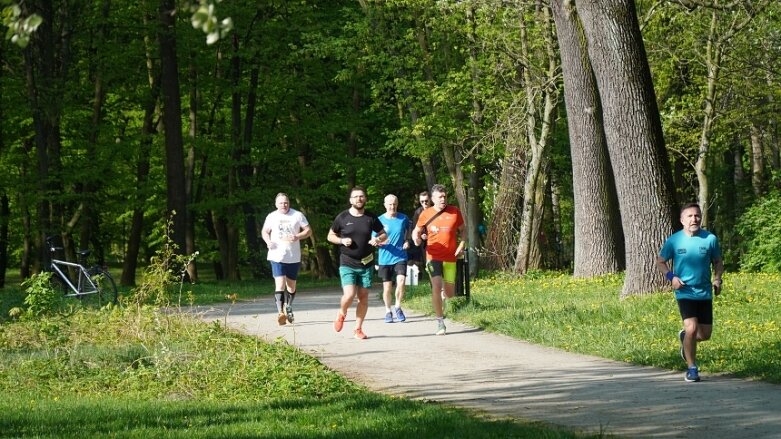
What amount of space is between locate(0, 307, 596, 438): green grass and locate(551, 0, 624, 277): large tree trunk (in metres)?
9.72

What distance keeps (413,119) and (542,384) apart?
23577mm

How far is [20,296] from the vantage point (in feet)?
85.5

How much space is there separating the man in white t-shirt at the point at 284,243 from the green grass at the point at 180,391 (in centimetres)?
176

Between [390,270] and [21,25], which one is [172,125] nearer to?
[390,270]

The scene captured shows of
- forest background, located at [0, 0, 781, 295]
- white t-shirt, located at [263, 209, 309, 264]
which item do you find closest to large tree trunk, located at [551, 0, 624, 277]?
forest background, located at [0, 0, 781, 295]

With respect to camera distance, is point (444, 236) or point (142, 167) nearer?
point (444, 236)

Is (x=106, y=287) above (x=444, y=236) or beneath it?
beneath

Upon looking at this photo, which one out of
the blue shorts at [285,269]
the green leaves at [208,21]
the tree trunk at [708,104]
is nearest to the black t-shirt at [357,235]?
the blue shorts at [285,269]

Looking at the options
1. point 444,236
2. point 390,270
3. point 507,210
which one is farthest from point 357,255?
point 507,210

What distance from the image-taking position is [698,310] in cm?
1141

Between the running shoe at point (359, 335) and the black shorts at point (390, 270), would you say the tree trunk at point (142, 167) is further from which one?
the running shoe at point (359, 335)

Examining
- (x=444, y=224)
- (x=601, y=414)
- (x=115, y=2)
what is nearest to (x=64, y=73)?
(x=115, y=2)

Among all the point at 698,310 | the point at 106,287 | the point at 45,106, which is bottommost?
the point at 698,310

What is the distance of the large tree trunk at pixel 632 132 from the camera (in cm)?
1812
